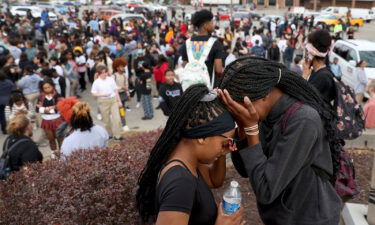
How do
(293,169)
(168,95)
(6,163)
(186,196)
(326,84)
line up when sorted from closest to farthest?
1. (186,196)
2. (293,169)
3. (326,84)
4. (6,163)
5. (168,95)

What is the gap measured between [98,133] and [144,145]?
88cm

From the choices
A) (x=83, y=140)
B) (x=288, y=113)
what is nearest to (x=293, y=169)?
(x=288, y=113)

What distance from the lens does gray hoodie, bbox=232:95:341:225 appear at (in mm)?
1797

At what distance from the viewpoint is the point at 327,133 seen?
78.3 inches

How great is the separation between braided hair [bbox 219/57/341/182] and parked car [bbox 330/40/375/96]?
399 inches

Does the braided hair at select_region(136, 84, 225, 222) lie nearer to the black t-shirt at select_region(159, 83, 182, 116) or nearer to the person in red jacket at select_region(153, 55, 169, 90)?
the black t-shirt at select_region(159, 83, 182, 116)

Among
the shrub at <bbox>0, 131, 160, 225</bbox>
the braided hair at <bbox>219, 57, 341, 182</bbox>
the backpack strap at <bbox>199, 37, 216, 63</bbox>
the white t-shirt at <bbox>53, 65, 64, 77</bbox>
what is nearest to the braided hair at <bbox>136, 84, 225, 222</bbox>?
the braided hair at <bbox>219, 57, 341, 182</bbox>

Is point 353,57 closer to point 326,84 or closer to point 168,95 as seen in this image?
point 168,95

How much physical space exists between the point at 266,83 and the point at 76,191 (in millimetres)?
1988

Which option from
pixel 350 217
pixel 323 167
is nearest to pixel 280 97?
pixel 323 167

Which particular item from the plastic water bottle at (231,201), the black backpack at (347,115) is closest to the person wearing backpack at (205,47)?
the black backpack at (347,115)

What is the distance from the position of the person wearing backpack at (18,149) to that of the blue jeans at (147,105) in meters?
4.63

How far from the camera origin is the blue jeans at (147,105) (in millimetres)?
9492

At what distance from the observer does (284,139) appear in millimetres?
1826
